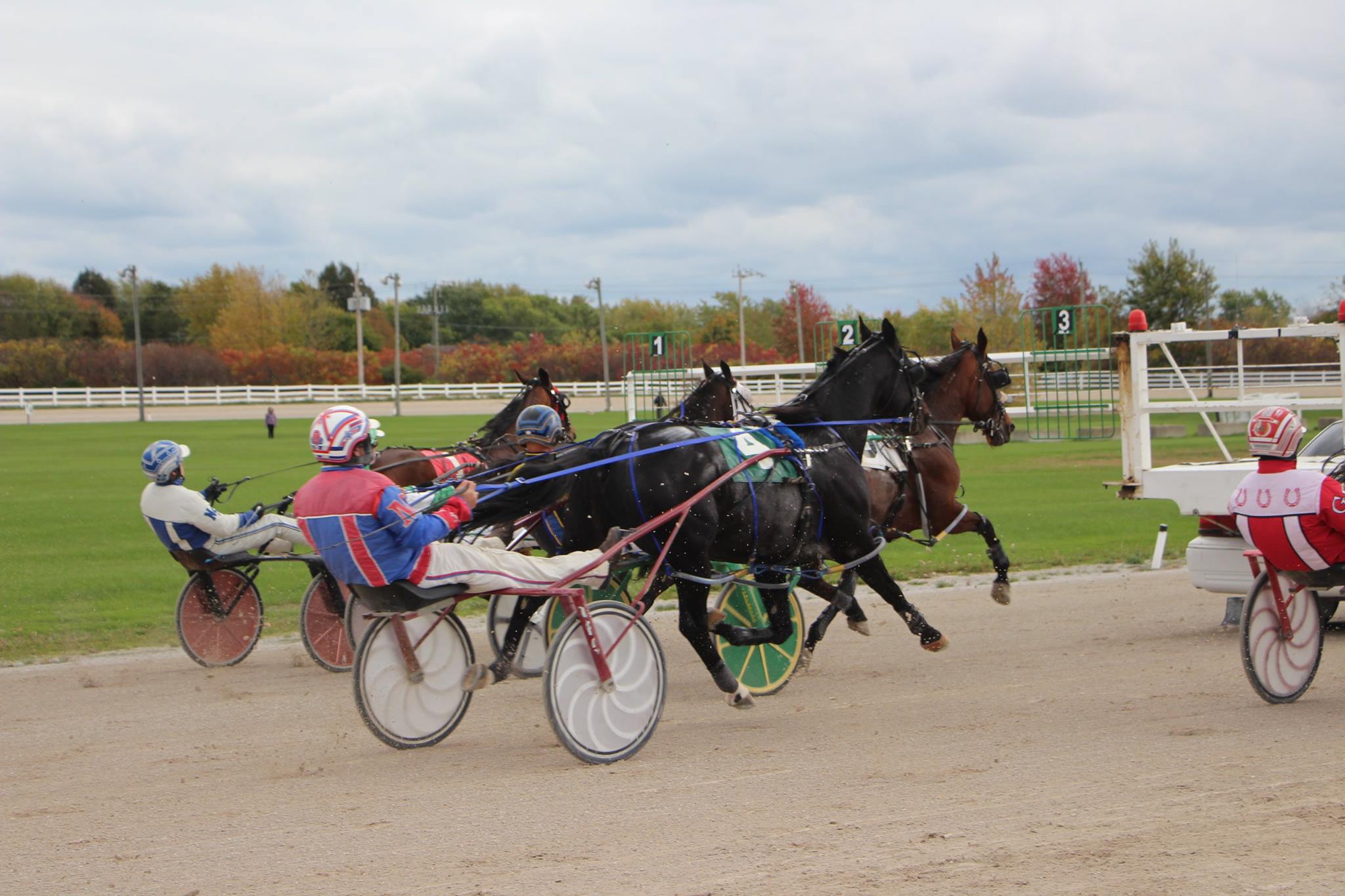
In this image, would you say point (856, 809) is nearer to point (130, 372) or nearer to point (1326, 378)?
point (1326, 378)

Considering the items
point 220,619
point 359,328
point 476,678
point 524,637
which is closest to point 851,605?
point 524,637

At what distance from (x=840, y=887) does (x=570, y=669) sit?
6.51 ft

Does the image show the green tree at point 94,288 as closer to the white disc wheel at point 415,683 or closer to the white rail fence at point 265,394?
the white rail fence at point 265,394

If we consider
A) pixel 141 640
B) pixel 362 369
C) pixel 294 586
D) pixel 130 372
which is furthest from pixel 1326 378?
pixel 130 372

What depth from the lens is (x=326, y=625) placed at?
8.37 m

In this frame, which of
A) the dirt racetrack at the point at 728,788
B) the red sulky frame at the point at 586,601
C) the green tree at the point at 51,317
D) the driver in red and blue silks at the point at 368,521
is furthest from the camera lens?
the green tree at the point at 51,317

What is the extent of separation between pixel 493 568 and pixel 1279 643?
3918 mm

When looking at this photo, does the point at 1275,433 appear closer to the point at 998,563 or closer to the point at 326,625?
the point at 998,563

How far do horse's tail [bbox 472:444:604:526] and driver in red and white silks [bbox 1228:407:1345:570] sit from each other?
3294mm

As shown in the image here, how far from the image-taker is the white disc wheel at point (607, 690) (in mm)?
5684

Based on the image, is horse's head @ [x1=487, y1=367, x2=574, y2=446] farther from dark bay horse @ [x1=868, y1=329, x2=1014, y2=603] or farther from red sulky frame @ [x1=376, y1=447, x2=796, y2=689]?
red sulky frame @ [x1=376, y1=447, x2=796, y2=689]

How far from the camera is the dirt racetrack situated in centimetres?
425

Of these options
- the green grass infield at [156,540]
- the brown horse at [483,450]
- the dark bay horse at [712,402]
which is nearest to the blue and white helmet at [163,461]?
the brown horse at [483,450]

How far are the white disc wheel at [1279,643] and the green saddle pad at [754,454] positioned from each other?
235cm
